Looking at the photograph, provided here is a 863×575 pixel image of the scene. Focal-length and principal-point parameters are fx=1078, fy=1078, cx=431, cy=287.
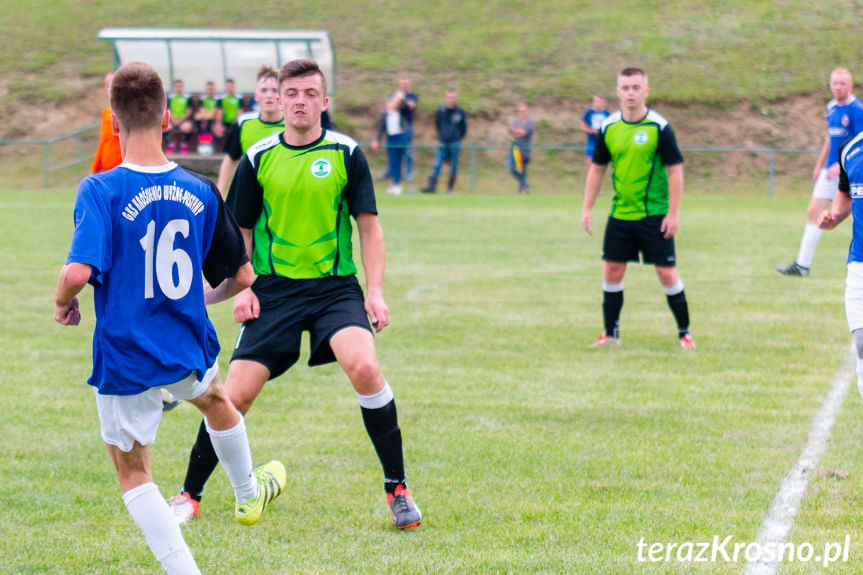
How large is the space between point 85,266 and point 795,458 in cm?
383

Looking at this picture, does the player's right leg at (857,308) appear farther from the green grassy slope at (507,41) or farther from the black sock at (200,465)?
the green grassy slope at (507,41)

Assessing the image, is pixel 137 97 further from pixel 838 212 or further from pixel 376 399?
pixel 838 212

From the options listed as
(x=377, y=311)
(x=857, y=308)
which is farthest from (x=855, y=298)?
(x=377, y=311)

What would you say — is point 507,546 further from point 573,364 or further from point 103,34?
point 103,34

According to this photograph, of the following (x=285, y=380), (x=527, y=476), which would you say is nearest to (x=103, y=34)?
(x=285, y=380)

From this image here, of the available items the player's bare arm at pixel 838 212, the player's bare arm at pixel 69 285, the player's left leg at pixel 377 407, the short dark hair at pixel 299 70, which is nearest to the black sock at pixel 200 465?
the player's left leg at pixel 377 407

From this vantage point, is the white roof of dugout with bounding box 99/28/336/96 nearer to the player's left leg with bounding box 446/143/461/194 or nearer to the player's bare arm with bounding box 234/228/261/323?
the player's left leg with bounding box 446/143/461/194

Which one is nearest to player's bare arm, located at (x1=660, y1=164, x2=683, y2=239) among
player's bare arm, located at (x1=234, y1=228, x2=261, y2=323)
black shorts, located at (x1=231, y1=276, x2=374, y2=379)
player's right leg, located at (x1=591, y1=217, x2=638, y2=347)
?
player's right leg, located at (x1=591, y1=217, x2=638, y2=347)

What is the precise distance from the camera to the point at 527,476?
17.5 feet

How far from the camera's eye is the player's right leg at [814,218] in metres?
11.9

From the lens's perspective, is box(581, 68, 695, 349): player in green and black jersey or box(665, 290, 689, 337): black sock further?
box(665, 290, 689, 337): black sock

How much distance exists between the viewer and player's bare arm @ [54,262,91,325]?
3.29 metres

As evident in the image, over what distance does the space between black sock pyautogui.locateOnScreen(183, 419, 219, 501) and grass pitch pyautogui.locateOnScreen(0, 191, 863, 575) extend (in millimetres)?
137

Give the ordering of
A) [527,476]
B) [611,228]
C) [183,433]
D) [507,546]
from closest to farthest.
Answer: [507,546], [527,476], [183,433], [611,228]
